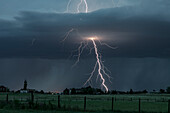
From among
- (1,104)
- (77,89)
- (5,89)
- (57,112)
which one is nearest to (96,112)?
(57,112)

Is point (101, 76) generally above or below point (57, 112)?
above

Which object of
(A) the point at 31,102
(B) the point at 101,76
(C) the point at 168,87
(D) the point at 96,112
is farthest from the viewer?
(C) the point at 168,87

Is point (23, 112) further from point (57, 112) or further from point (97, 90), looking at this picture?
point (97, 90)

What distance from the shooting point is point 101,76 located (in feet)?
134

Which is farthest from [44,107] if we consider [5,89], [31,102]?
[5,89]

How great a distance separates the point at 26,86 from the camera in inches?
5689

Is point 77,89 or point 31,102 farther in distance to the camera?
point 77,89

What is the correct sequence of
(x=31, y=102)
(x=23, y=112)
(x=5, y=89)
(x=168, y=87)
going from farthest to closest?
(x=168, y=87) < (x=5, y=89) < (x=31, y=102) < (x=23, y=112)

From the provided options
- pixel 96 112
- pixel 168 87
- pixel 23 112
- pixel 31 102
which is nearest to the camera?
pixel 23 112

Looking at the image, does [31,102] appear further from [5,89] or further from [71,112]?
[5,89]

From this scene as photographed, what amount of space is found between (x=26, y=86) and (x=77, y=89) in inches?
1025

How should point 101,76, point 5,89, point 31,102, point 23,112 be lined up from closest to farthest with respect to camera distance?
point 23,112, point 31,102, point 101,76, point 5,89

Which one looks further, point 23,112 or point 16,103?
point 16,103

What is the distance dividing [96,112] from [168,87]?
558 ft
